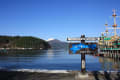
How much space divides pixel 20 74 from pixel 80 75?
4691 millimetres

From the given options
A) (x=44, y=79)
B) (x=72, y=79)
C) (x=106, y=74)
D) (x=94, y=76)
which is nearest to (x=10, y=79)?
(x=44, y=79)

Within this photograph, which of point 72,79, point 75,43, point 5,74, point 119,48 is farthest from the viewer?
Answer: point 119,48

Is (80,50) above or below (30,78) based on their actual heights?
above

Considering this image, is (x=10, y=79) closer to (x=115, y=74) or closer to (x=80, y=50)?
(x=80, y=50)

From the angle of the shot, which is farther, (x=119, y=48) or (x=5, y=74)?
(x=119, y=48)

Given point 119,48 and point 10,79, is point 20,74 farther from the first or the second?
point 119,48

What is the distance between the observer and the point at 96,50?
39.5ft

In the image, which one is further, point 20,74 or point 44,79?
point 20,74

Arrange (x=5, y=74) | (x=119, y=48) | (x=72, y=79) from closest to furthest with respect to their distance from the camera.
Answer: (x=72, y=79)
(x=5, y=74)
(x=119, y=48)

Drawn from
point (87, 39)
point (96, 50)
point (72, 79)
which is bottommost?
point (72, 79)

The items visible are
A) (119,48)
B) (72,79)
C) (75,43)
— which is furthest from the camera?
(119,48)

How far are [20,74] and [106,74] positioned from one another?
6.70 m

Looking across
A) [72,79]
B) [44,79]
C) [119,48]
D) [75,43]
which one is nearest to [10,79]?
[44,79]

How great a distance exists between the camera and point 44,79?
1155 cm
